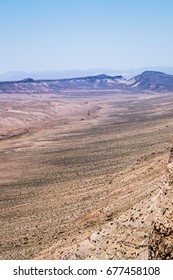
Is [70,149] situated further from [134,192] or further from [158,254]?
[158,254]

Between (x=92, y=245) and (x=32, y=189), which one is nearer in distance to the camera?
(x=92, y=245)

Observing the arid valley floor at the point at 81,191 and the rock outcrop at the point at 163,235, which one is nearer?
the rock outcrop at the point at 163,235

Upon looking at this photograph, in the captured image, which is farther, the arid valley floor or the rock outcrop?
the arid valley floor

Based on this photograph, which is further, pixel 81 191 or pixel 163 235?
pixel 81 191

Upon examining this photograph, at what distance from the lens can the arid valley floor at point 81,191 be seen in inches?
691

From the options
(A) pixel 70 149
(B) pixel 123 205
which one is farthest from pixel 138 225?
(A) pixel 70 149

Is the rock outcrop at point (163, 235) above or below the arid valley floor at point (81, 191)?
above

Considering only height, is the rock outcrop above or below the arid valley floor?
above

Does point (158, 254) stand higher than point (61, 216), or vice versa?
point (158, 254)

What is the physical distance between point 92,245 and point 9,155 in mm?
41895

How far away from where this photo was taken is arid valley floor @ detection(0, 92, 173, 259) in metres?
17.5

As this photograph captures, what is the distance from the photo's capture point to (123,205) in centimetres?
2275

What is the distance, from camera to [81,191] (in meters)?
34.1

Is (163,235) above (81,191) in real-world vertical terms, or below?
above
